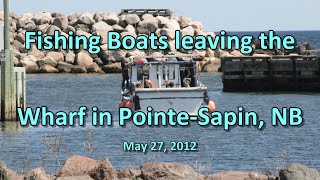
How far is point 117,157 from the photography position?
80.3 ft

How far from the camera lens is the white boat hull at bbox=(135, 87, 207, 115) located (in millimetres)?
34344

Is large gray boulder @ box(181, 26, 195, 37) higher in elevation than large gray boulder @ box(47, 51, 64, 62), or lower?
higher

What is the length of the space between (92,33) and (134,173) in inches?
2690

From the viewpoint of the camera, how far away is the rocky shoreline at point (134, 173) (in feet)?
46.4

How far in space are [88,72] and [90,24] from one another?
900 cm

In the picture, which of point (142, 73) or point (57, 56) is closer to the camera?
point (142, 73)

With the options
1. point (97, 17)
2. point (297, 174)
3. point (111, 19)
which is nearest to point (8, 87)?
point (297, 174)

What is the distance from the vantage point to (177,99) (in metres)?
34.5

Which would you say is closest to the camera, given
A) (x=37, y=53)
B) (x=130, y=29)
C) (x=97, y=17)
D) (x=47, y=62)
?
(x=47, y=62)

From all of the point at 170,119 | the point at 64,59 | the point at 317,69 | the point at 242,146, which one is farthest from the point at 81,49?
the point at 242,146

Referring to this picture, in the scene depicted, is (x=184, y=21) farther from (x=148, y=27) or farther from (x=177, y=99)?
(x=177, y=99)

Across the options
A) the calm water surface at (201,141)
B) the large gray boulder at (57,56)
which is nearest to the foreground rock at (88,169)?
the calm water surface at (201,141)

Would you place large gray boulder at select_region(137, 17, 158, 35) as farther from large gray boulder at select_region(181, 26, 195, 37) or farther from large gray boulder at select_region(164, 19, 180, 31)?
large gray boulder at select_region(181, 26, 195, 37)

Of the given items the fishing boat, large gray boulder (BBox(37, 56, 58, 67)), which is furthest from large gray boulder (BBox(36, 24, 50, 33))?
the fishing boat
